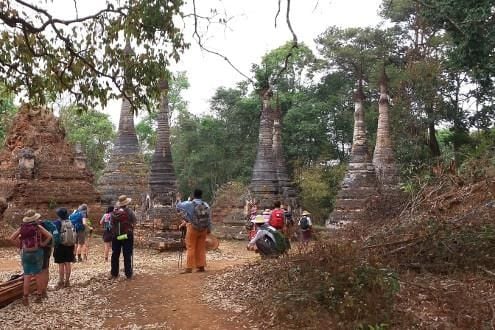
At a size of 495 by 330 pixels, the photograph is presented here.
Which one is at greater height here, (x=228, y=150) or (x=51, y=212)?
(x=228, y=150)

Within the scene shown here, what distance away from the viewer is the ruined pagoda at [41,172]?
19266mm

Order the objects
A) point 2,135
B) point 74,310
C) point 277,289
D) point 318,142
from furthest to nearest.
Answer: point 318,142 → point 2,135 → point 74,310 → point 277,289

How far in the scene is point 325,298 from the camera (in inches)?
256

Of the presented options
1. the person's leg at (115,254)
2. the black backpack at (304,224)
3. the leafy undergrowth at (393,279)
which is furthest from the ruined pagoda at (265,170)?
the leafy undergrowth at (393,279)

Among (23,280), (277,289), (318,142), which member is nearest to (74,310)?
(23,280)

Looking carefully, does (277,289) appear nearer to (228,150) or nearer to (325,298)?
(325,298)

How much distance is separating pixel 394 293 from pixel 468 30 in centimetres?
1081

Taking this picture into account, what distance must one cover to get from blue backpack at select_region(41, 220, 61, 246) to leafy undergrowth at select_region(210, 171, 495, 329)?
2.82 m

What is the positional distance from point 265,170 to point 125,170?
6097mm

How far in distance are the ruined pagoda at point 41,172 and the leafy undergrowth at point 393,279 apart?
12308mm

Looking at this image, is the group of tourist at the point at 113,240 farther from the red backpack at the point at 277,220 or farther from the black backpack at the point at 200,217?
the red backpack at the point at 277,220

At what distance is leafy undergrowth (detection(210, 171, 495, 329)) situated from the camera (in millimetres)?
6055

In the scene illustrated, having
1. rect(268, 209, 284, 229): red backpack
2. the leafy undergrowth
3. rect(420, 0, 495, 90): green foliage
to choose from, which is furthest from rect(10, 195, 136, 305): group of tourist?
rect(420, 0, 495, 90): green foliage

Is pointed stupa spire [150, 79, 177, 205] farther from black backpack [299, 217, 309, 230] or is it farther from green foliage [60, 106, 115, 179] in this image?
green foliage [60, 106, 115, 179]
